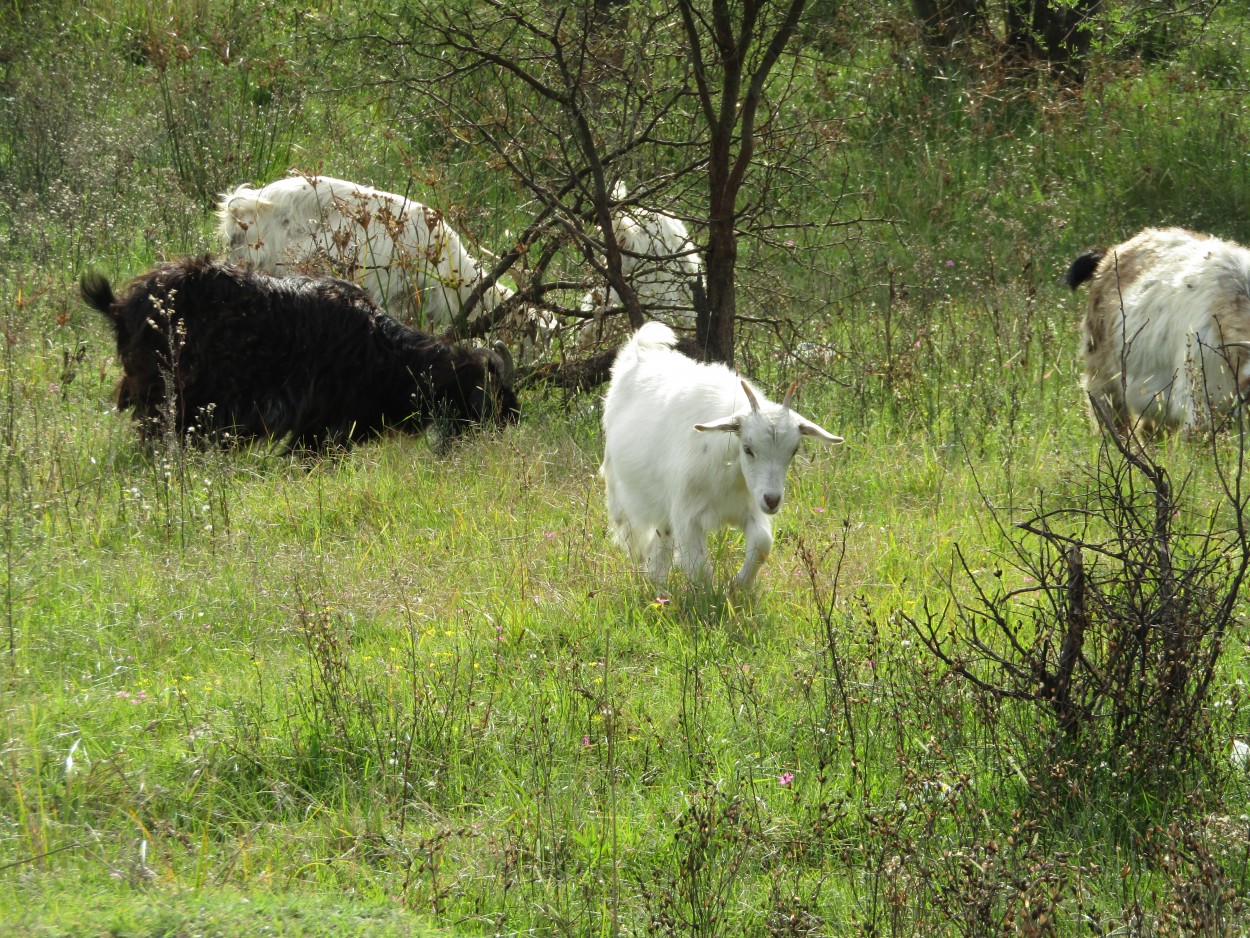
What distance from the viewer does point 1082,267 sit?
8922 mm

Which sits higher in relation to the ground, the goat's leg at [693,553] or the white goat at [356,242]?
the white goat at [356,242]

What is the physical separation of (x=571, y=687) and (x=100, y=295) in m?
4.82

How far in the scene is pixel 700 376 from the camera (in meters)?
6.40

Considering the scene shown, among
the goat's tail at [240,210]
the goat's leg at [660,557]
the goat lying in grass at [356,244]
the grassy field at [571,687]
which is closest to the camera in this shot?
the grassy field at [571,687]

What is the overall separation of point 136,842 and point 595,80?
5.94 metres

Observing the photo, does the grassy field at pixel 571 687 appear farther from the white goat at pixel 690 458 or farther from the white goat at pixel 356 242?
the white goat at pixel 356 242

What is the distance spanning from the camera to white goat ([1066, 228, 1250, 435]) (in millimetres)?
7555

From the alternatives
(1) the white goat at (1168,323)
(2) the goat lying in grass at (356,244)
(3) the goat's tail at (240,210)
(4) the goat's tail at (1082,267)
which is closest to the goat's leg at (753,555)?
(1) the white goat at (1168,323)

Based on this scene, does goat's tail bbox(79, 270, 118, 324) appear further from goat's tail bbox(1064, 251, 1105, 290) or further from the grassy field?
goat's tail bbox(1064, 251, 1105, 290)

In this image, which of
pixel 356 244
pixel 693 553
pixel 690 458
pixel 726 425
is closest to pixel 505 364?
pixel 356 244

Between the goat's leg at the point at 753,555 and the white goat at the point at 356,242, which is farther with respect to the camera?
the white goat at the point at 356,242

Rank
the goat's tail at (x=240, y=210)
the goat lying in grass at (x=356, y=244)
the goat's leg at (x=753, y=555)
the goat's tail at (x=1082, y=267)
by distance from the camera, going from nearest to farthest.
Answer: the goat's leg at (x=753, y=555) < the goat's tail at (x=1082, y=267) < the goat lying in grass at (x=356, y=244) < the goat's tail at (x=240, y=210)

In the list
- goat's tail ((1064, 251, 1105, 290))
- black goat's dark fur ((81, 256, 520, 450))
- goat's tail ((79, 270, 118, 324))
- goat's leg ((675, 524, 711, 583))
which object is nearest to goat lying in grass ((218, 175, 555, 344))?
black goat's dark fur ((81, 256, 520, 450))

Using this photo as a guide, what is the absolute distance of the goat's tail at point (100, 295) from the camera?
836 centimetres
